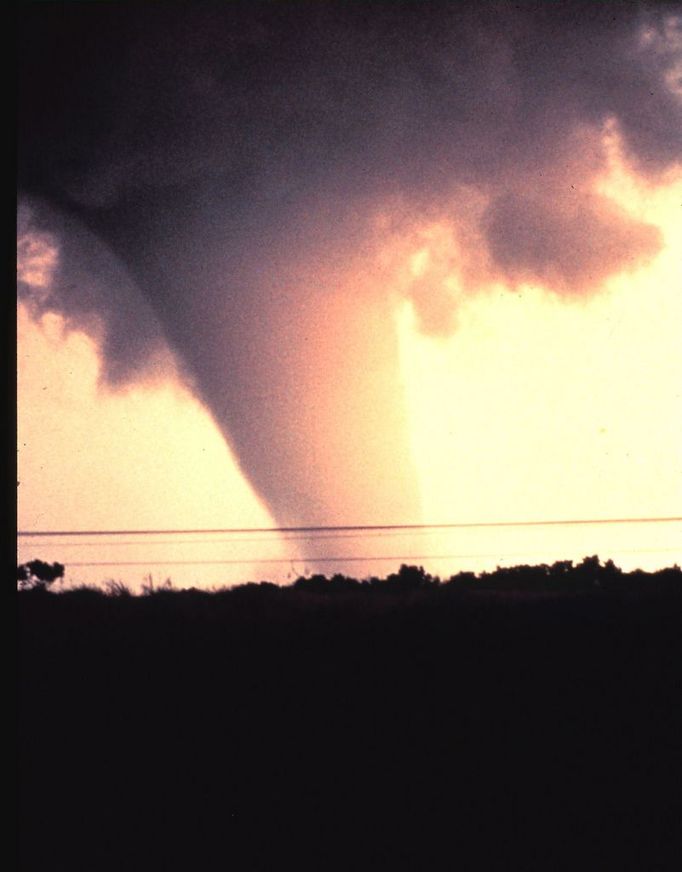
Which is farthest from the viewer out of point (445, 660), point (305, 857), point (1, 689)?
point (445, 660)

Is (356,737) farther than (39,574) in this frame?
No

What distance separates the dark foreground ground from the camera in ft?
13.3

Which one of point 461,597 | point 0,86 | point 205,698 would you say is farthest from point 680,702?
point 0,86

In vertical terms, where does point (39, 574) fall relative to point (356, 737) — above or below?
above

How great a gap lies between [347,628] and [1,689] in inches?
124

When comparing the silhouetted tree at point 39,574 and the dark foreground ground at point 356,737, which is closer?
the dark foreground ground at point 356,737

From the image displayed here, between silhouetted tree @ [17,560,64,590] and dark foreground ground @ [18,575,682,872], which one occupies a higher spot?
silhouetted tree @ [17,560,64,590]

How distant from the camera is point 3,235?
2646 millimetres

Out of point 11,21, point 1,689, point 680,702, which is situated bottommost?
point 680,702

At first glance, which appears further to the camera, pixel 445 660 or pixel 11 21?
pixel 445 660

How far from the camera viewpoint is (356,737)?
4559mm

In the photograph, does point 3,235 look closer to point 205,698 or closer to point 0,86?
point 0,86

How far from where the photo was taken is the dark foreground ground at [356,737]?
13.3ft

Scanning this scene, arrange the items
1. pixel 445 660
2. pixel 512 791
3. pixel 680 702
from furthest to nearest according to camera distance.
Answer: pixel 445 660 < pixel 680 702 < pixel 512 791
